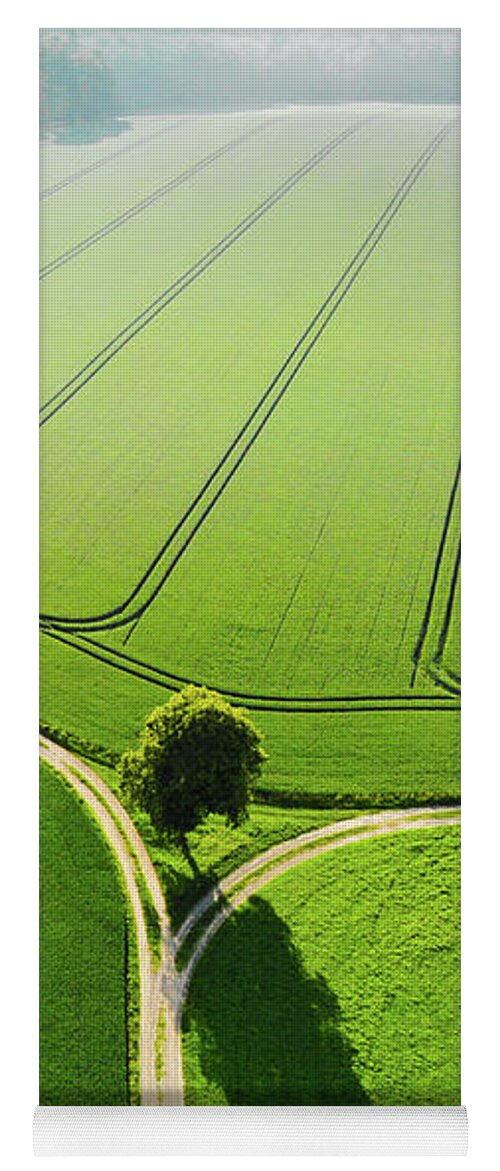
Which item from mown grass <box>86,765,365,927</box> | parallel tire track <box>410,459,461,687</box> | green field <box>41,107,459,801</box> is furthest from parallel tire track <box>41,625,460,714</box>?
mown grass <box>86,765,365,927</box>

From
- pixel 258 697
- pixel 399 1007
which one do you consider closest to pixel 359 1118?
pixel 399 1007

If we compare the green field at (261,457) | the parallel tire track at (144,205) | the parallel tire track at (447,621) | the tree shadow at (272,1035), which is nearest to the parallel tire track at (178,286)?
the green field at (261,457)

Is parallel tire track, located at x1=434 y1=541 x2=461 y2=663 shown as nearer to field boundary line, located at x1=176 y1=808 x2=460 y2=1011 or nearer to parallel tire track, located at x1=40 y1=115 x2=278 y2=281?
field boundary line, located at x1=176 y1=808 x2=460 y2=1011

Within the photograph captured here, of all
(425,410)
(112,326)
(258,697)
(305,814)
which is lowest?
(305,814)

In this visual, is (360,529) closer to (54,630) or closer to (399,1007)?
(54,630)

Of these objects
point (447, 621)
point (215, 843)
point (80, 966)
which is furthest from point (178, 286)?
point (80, 966)

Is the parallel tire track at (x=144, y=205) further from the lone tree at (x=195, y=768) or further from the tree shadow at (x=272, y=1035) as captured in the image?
the tree shadow at (x=272, y=1035)
